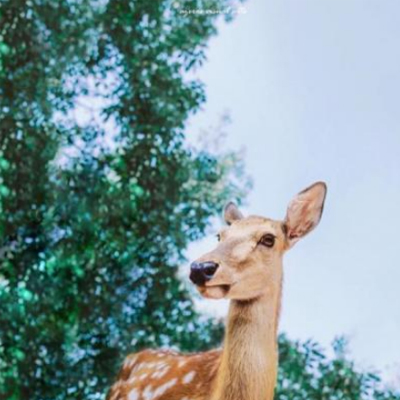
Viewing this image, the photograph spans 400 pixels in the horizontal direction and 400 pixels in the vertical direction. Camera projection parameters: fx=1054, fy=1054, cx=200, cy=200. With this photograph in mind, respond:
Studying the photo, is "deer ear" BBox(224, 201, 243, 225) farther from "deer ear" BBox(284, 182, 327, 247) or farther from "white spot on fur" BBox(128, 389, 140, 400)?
"white spot on fur" BBox(128, 389, 140, 400)

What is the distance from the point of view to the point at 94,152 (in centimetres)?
382

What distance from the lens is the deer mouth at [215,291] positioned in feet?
7.34

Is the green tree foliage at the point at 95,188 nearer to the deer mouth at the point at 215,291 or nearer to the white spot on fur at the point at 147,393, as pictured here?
the white spot on fur at the point at 147,393

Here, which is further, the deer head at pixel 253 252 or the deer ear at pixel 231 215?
the deer ear at pixel 231 215

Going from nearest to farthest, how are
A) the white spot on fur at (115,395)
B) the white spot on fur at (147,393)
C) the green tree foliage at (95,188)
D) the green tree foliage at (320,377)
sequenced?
the white spot on fur at (147,393) → the white spot on fur at (115,395) → the green tree foliage at (320,377) → the green tree foliage at (95,188)

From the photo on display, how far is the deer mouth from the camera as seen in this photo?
2.24 m

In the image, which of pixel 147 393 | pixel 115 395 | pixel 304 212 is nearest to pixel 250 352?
pixel 304 212

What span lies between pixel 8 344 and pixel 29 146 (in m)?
0.72

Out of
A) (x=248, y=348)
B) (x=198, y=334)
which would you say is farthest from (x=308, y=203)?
(x=198, y=334)

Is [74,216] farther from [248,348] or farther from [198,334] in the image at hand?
[248,348]

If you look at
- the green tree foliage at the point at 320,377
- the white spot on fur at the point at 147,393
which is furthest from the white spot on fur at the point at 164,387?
the green tree foliage at the point at 320,377

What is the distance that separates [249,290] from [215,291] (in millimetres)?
95

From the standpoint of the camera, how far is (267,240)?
7.76ft

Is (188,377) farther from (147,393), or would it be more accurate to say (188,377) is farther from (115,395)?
(115,395)
